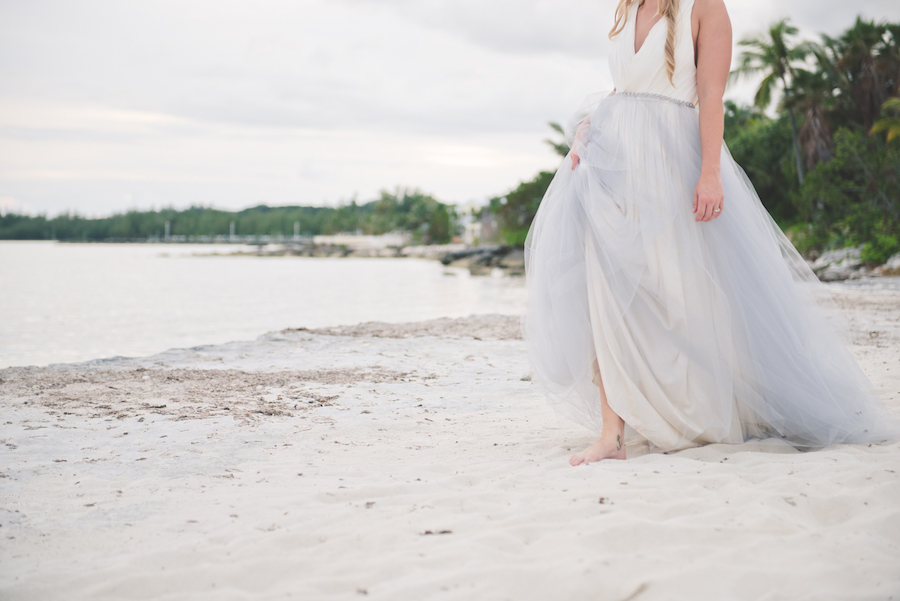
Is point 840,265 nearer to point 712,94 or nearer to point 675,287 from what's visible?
point 712,94

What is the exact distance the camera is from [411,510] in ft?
6.46

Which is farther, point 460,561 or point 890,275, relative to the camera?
point 890,275

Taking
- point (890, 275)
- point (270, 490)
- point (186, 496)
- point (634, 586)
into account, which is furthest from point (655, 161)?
point (890, 275)

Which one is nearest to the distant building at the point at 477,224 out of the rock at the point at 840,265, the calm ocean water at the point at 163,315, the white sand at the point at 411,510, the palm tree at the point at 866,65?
the palm tree at the point at 866,65

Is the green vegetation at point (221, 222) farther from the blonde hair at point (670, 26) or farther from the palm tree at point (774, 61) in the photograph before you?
the blonde hair at point (670, 26)

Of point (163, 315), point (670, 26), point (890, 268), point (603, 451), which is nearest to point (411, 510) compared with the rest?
point (603, 451)

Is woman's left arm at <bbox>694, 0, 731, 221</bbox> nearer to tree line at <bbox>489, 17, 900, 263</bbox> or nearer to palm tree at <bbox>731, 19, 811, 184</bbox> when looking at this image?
tree line at <bbox>489, 17, 900, 263</bbox>

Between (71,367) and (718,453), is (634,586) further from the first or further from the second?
(71,367)

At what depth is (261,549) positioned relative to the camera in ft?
5.62

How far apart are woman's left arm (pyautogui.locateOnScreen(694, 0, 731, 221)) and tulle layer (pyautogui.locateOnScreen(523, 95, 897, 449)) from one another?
0.29 feet

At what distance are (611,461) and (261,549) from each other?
4.31ft

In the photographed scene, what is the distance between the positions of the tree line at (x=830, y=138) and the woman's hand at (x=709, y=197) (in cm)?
1919

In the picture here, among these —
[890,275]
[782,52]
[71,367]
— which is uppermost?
[782,52]

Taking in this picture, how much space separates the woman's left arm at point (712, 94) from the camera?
8.11ft
